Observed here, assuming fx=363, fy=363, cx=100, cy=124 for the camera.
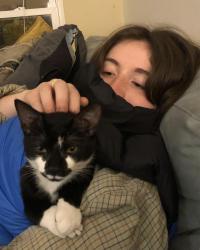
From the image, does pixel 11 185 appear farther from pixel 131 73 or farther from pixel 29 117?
pixel 131 73

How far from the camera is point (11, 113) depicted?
1.21 metres

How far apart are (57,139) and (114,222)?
0.24 meters

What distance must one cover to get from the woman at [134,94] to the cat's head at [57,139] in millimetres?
80

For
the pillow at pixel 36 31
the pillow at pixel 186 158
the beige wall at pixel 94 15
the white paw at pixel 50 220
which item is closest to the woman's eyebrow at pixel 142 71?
the pillow at pixel 186 158

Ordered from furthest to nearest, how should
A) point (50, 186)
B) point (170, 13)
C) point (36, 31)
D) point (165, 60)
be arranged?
1. point (36, 31)
2. point (170, 13)
3. point (165, 60)
4. point (50, 186)

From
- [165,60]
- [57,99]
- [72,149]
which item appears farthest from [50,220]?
[165,60]

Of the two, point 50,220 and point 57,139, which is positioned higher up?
point 57,139

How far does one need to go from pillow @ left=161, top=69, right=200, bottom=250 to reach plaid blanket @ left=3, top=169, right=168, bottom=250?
104 millimetres

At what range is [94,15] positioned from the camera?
2.04 metres

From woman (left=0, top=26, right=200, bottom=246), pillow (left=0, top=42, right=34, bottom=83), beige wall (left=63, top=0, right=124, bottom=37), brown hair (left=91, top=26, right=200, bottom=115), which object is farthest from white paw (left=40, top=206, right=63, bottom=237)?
beige wall (left=63, top=0, right=124, bottom=37)

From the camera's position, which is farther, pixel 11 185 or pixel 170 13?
pixel 170 13

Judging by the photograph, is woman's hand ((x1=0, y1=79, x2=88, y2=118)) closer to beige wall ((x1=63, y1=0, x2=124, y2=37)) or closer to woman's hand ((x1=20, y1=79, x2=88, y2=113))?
woman's hand ((x1=20, y1=79, x2=88, y2=113))

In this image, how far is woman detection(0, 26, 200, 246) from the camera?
0.95 meters

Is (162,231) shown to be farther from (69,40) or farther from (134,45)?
(69,40)
